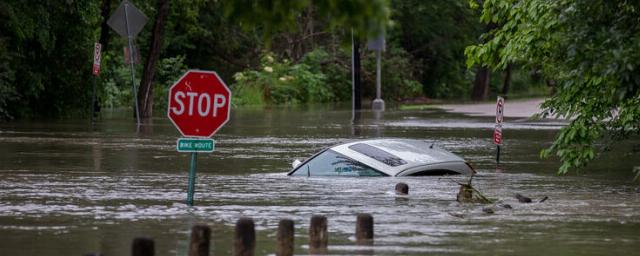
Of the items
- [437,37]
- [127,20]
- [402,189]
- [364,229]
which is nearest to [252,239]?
[364,229]

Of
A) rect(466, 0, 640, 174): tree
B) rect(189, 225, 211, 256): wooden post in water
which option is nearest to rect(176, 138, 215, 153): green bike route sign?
rect(466, 0, 640, 174): tree

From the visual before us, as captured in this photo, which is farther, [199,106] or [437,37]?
[437,37]

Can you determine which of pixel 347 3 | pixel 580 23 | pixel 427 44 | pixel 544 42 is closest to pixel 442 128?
pixel 544 42

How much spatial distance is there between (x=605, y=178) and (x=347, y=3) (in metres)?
14.5

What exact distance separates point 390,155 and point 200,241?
1147 cm

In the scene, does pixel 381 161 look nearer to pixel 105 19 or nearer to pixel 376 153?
pixel 376 153

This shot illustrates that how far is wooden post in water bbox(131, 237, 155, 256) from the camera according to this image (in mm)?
9984

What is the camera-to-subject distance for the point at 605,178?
76.9 ft

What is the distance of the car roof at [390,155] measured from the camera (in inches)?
872

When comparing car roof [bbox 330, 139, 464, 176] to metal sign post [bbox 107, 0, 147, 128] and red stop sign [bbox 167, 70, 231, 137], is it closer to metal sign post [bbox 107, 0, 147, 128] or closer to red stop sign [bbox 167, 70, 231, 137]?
red stop sign [bbox 167, 70, 231, 137]

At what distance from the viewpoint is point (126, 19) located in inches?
1476

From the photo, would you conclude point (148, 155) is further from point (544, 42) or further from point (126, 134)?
point (544, 42)

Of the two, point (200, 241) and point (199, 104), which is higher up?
point (199, 104)

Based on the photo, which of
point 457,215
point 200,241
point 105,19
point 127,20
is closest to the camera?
point 200,241
